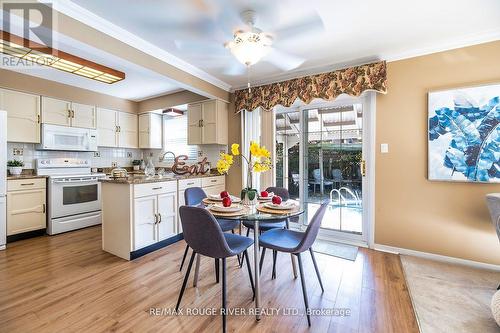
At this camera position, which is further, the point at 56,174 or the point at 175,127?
the point at 175,127

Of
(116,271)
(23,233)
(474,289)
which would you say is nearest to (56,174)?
(23,233)

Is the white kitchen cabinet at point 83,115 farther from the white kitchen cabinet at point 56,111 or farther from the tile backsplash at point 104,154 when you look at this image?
the tile backsplash at point 104,154

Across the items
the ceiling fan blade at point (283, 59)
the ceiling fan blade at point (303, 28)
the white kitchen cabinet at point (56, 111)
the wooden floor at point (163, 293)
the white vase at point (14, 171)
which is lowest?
the wooden floor at point (163, 293)

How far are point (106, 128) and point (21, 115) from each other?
3.90 feet

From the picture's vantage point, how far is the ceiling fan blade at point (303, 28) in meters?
2.04

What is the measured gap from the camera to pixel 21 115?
329 centimetres

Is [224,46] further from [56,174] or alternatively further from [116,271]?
[56,174]

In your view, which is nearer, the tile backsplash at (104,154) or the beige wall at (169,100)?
the tile backsplash at (104,154)

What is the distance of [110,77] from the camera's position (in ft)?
9.66

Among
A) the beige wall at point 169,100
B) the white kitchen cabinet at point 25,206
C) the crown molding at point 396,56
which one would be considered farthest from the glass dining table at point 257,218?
the white kitchen cabinet at point 25,206

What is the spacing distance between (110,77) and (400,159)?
3868mm

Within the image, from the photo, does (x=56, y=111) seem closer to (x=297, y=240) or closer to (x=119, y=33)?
A: (x=119, y=33)

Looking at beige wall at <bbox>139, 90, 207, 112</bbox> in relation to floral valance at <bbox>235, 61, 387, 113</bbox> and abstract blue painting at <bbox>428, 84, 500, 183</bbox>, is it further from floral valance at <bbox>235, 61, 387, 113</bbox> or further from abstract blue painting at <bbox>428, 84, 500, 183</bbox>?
abstract blue painting at <bbox>428, 84, 500, 183</bbox>

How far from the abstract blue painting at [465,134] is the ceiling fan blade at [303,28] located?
1.54 m
